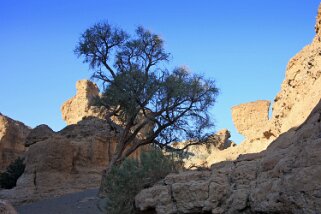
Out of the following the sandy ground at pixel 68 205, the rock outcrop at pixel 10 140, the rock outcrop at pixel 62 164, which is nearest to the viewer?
the sandy ground at pixel 68 205

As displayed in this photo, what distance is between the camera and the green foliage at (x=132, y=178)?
32.7 feet

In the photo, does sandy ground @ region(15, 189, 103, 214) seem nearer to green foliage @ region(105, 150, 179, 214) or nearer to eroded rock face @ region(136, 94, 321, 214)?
green foliage @ region(105, 150, 179, 214)

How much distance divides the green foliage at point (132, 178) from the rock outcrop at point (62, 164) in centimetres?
1344

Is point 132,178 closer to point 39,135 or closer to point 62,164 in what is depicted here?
point 62,164

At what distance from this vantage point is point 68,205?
20.3 m

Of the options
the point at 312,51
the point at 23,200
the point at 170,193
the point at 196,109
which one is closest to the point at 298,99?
the point at 312,51

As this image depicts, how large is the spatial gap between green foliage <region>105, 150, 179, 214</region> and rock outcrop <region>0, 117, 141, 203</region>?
13.4 m

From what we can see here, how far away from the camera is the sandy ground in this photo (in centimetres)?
1933

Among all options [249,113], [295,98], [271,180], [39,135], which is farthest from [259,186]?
[39,135]

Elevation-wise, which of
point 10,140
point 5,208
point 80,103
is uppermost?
point 80,103

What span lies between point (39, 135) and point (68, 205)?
9353 millimetres

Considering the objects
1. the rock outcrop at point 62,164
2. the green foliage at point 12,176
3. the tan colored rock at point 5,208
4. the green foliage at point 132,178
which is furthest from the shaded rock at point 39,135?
the tan colored rock at point 5,208

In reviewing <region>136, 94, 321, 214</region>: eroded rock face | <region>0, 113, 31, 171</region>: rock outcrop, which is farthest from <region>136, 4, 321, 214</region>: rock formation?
<region>0, 113, 31, 171</region>: rock outcrop

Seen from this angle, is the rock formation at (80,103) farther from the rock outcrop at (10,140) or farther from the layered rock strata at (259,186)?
the layered rock strata at (259,186)
